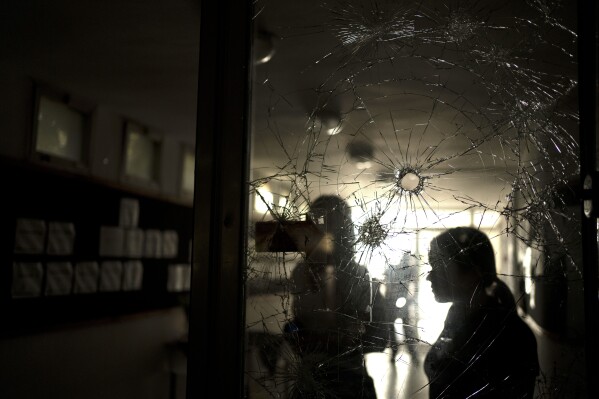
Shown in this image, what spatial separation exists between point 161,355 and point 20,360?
31cm

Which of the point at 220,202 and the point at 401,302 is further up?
the point at 220,202

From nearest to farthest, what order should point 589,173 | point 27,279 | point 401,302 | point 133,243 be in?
point 589,173, point 401,302, point 27,279, point 133,243

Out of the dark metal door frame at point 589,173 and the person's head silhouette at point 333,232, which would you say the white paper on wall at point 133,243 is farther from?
the dark metal door frame at point 589,173

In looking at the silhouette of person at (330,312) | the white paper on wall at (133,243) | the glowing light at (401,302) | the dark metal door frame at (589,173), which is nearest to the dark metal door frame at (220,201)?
the silhouette of person at (330,312)

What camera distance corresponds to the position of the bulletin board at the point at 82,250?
Answer: 117 centimetres

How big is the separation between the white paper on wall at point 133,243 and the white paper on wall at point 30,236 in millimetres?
183

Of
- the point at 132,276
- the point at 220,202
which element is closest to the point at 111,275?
the point at 132,276

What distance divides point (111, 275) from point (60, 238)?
0.15 metres

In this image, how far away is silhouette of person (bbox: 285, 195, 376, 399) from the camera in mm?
869

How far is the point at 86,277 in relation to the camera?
4.12 ft

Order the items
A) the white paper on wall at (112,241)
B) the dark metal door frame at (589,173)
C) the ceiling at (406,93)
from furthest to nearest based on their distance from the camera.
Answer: the white paper on wall at (112,241), the ceiling at (406,93), the dark metal door frame at (589,173)

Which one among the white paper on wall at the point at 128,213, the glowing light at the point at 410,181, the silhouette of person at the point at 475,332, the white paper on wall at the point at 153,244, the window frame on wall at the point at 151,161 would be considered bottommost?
the silhouette of person at the point at 475,332

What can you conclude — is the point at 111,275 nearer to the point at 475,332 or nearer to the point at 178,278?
the point at 178,278

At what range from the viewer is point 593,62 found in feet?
2.31
